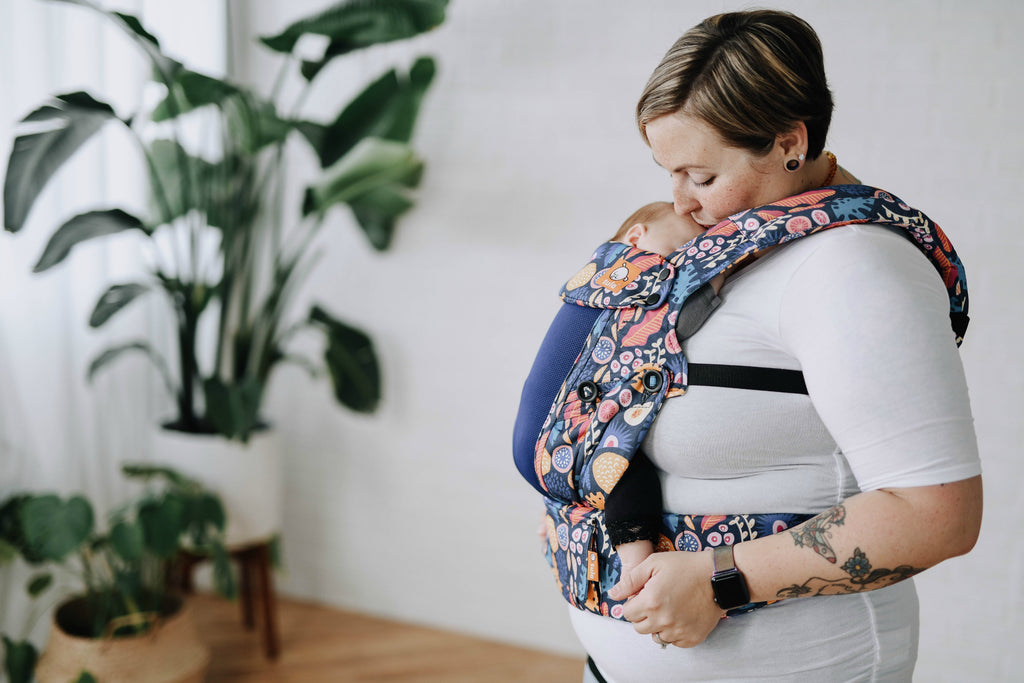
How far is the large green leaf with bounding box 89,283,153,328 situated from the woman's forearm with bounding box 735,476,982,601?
1.62 meters

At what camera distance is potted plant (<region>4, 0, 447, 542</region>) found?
1.74m

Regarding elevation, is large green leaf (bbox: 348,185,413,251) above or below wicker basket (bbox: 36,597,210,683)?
above

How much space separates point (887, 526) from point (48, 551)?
1673 millimetres

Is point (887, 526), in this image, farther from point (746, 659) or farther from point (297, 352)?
point (297, 352)

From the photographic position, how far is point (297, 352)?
105 inches

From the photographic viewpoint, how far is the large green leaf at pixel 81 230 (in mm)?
1686

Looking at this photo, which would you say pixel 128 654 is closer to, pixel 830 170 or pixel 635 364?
pixel 635 364

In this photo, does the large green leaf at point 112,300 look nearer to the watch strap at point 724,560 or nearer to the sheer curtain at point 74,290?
the sheer curtain at point 74,290

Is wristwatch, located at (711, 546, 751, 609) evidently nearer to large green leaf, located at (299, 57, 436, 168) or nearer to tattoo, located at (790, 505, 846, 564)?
tattoo, located at (790, 505, 846, 564)

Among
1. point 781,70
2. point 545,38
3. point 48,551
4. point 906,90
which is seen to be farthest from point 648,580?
point 545,38

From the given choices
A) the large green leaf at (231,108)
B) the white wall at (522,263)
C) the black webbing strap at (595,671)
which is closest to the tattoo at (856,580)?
the black webbing strap at (595,671)

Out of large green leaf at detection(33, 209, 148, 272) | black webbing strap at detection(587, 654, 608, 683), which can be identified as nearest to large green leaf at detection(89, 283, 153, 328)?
large green leaf at detection(33, 209, 148, 272)

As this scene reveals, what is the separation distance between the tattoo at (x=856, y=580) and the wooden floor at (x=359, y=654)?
167 centimetres

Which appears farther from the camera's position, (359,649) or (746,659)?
(359,649)
